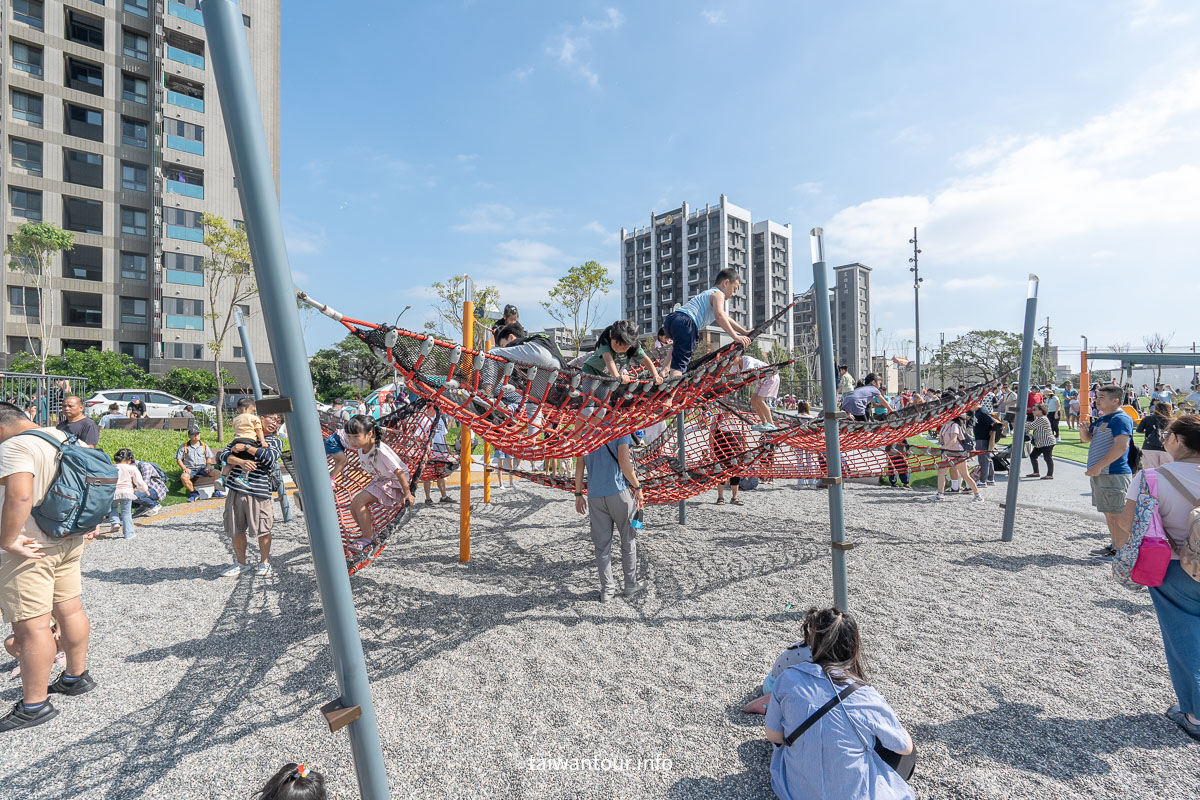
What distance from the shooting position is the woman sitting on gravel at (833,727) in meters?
1.83

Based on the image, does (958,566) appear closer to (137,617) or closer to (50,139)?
(137,617)

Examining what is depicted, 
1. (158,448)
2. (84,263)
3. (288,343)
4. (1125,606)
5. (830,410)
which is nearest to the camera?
(288,343)

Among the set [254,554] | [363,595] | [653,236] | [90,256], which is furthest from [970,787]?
[653,236]

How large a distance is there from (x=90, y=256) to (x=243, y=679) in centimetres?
3065

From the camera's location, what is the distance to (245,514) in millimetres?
4559

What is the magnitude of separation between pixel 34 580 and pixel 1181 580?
524 cm

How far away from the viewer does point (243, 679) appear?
120 inches

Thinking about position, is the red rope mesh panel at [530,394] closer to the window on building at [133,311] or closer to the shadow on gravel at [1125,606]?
the shadow on gravel at [1125,606]

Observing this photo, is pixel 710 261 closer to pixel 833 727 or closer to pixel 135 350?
pixel 135 350

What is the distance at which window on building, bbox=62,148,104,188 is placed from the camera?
23.8 meters

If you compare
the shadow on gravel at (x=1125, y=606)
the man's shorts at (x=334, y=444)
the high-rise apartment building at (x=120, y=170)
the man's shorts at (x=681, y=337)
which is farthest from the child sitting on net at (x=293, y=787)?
the high-rise apartment building at (x=120, y=170)

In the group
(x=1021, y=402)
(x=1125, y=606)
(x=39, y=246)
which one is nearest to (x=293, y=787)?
(x=1125, y=606)

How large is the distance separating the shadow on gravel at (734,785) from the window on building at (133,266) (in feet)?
105

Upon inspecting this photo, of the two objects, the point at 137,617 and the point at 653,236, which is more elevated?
the point at 653,236
